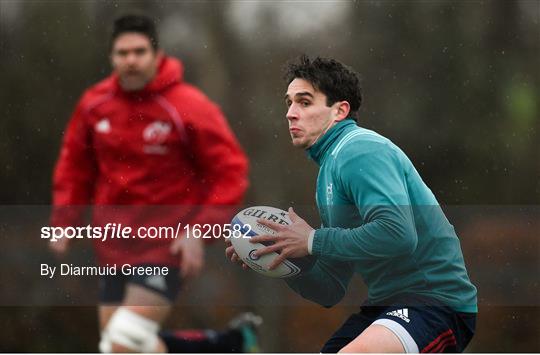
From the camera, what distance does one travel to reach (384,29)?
3.54 metres

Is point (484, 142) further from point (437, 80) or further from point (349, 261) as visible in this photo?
point (349, 261)

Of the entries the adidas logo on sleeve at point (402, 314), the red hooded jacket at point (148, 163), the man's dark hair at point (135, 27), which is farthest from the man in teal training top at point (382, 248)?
the man's dark hair at point (135, 27)

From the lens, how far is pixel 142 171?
298 centimetres

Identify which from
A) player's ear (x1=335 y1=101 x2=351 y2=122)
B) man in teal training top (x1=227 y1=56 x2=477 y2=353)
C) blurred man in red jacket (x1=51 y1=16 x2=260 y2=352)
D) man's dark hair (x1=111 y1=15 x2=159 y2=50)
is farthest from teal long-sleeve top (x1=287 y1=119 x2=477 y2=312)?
man's dark hair (x1=111 y1=15 x2=159 y2=50)

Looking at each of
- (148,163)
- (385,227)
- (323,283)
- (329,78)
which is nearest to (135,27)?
(148,163)

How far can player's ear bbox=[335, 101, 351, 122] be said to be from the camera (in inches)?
90.0

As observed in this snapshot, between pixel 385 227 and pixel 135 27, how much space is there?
1.39 m

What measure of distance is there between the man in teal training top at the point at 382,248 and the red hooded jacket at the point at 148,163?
0.76 meters

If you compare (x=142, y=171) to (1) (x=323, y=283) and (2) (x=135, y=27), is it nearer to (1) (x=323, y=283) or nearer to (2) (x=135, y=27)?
(2) (x=135, y=27)

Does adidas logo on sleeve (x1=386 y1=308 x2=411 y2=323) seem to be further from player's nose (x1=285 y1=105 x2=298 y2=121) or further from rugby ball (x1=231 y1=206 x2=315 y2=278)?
player's nose (x1=285 y1=105 x2=298 y2=121)

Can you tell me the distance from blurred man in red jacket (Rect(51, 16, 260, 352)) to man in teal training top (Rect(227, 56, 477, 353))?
763 millimetres

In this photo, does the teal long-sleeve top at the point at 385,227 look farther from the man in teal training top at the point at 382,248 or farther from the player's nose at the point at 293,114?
the player's nose at the point at 293,114

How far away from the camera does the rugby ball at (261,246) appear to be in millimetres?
2244

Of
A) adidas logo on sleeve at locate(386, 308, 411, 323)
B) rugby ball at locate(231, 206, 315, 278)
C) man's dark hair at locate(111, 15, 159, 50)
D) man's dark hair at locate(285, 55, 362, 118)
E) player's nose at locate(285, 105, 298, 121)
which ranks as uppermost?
man's dark hair at locate(111, 15, 159, 50)
